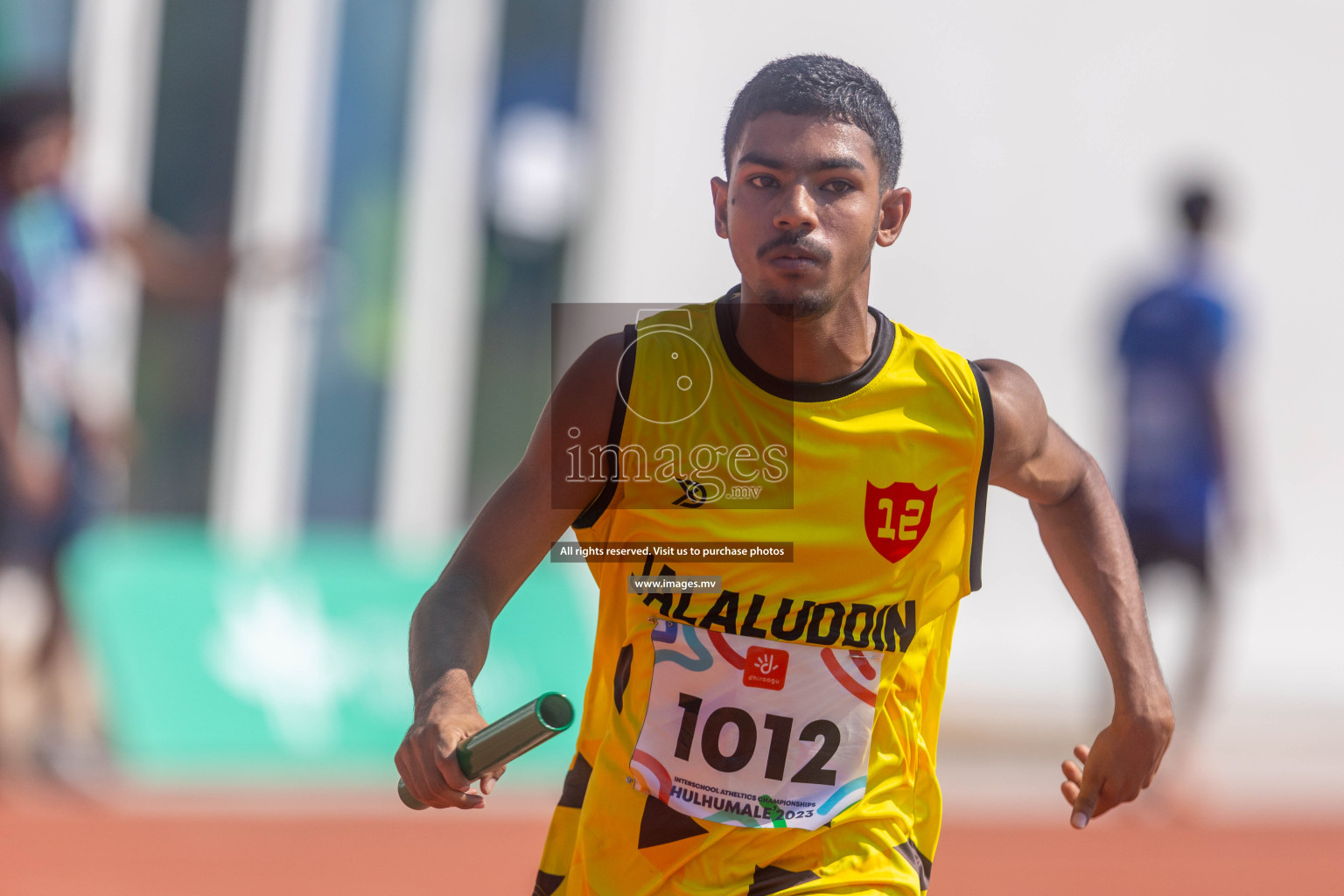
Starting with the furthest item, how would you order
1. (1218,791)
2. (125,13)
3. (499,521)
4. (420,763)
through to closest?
(125,13)
(1218,791)
(499,521)
(420,763)

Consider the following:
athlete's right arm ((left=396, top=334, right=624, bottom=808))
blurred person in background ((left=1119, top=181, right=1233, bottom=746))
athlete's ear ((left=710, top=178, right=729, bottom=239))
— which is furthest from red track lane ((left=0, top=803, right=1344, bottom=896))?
athlete's ear ((left=710, top=178, right=729, bottom=239))

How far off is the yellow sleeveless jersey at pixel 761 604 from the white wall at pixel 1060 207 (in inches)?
283

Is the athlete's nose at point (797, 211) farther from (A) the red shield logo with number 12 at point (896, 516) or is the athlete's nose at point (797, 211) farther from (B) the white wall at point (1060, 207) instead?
(B) the white wall at point (1060, 207)

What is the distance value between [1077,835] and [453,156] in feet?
18.0

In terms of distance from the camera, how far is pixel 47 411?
21.7 feet

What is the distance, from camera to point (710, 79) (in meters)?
10.1

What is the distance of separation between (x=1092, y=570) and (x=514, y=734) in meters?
1.08

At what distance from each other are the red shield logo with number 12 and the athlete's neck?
0.19 m

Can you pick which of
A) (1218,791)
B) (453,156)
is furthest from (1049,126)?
(1218,791)

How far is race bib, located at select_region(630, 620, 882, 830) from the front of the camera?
2.43m

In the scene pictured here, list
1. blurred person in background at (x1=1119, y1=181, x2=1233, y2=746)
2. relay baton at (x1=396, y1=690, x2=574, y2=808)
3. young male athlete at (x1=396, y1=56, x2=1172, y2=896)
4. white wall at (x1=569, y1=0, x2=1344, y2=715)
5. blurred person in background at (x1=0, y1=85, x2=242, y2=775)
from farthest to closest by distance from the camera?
white wall at (x1=569, y1=0, x2=1344, y2=715)
blurred person in background at (x1=1119, y1=181, x2=1233, y2=746)
blurred person in background at (x1=0, y1=85, x2=242, y2=775)
young male athlete at (x1=396, y1=56, x2=1172, y2=896)
relay baton at (x1=396, y1=690, x2=574, y2=808)

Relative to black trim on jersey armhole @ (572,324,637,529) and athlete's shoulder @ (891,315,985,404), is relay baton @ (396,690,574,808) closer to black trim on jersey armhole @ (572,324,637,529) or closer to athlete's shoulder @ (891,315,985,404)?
black trim on jersey armhole @ (572,324,637,529)

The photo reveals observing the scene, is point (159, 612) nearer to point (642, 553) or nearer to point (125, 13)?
point (125, 13)

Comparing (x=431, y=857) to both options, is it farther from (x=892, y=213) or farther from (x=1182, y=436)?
(x=892, y=213)
